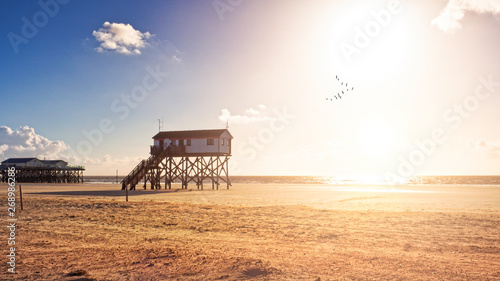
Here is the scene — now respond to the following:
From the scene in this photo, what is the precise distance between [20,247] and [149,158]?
34.3 meters

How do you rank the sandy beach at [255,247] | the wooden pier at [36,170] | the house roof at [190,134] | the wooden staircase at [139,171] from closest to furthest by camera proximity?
1. the sandy beach at [255,247]
2. the wooden staircase at [139,171]
3. the house roof at [190,134]
4. the wooden pier at [36,170]

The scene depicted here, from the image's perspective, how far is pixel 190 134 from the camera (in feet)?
→ 152

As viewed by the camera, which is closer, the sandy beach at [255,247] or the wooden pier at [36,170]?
the sandy beach at [255,247]

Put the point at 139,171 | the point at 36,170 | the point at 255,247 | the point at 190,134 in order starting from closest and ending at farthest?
the point at 255,247 < the point at 139,171 < the point at 190,134 < the point at 36,170

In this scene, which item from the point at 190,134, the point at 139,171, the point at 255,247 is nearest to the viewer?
the point at 255,247

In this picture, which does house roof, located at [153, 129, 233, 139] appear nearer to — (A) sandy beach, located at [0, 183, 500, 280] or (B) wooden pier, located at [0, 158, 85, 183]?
(A) sandy beach, located at [0, 183, 500, 280]

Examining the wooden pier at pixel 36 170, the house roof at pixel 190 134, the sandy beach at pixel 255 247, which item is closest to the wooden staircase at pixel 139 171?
the house roof at pixel 190 134

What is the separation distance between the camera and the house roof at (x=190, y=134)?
4556cm

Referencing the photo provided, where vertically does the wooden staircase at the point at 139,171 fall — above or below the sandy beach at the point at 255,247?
above

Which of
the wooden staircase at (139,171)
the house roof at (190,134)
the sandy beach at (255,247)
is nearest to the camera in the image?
the sandy beach at (255,247)

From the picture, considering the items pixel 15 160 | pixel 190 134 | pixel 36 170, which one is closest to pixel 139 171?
pixel 190 134

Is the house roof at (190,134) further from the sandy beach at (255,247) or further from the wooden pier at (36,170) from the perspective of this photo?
the wooden pier at (36,170)

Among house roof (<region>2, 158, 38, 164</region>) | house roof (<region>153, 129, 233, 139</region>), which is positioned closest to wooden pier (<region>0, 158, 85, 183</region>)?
house roof (<region>2, 158, 38, 164</region>)

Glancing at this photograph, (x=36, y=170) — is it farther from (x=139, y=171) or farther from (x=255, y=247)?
(x=255, y=247)
